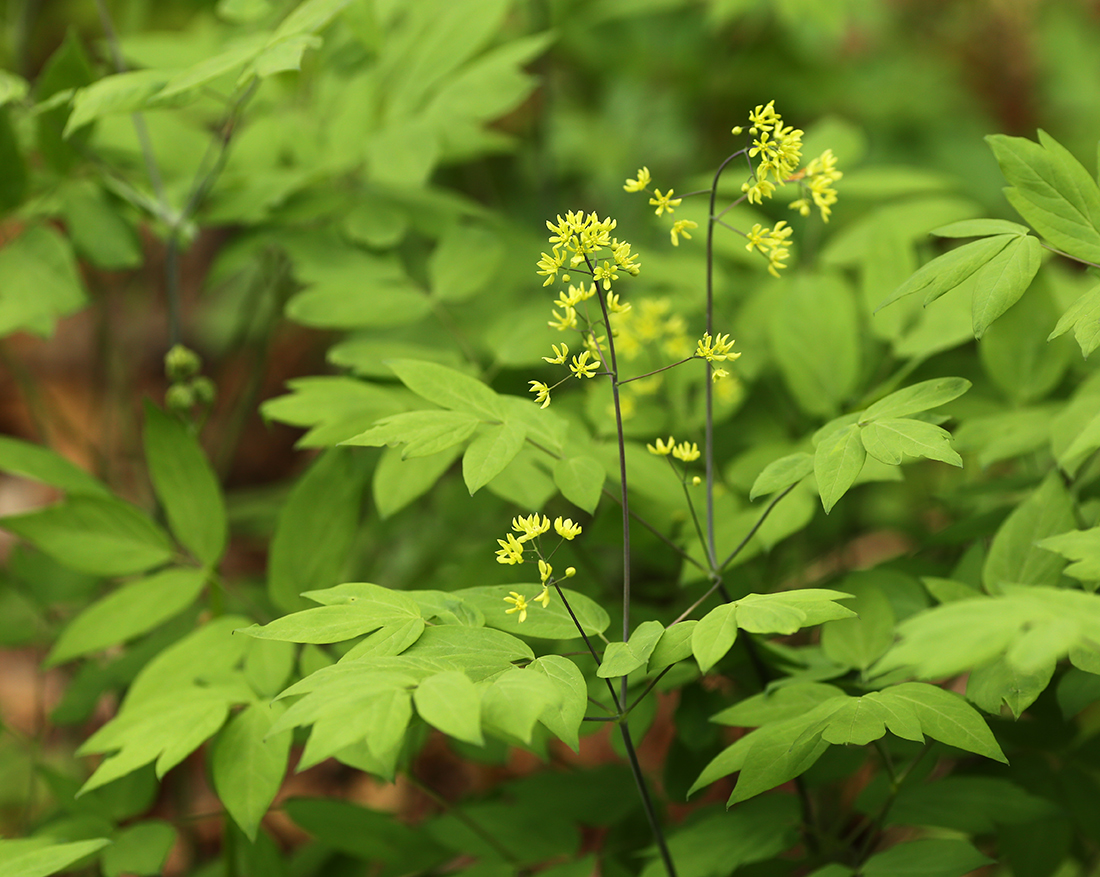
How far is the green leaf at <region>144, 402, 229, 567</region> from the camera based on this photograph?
1258 mm

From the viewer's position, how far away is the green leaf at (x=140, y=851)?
1059mm

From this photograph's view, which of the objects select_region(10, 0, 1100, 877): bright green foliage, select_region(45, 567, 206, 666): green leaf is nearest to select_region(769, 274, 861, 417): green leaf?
select_region(10, 0, 1100, 877): bright green foliage

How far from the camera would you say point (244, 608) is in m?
1.41

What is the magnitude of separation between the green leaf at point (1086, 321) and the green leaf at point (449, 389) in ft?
1.81

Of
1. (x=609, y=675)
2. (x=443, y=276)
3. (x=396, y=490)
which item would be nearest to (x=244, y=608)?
(x=396, y=490)

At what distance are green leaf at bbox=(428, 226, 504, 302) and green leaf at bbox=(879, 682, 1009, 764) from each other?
881 mm

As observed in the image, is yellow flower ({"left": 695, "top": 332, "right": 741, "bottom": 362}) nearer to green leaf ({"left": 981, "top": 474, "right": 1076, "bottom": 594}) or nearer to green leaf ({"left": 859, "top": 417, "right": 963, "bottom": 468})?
green leaf ({"left": 859, "top": 417, "right": 963, "bottom": 468})

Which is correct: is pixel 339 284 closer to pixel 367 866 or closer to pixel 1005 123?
pixel 367 866

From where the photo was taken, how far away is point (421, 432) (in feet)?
2.99

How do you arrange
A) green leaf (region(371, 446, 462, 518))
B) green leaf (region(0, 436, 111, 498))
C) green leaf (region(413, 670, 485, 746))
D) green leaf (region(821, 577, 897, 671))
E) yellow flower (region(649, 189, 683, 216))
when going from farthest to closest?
green leaf (region(0, 436, 111, 498)), green leaf (region(371, 446, 462, 518)), green leaf (region(821, 577, 897, 671)), yellow flower (region(649, 189, 683, 216)), green leaf (region(413, 670, 485, 746))

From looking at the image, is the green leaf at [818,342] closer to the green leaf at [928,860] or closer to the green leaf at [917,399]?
the green leaf at [917,399]

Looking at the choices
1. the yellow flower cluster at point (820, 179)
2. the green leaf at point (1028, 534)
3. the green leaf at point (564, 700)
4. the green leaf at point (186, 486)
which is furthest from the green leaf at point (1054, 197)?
the green leaf at point (186, 486)

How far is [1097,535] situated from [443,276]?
991 mm

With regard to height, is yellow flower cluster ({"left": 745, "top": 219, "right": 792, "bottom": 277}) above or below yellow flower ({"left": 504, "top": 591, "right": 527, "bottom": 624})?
above
